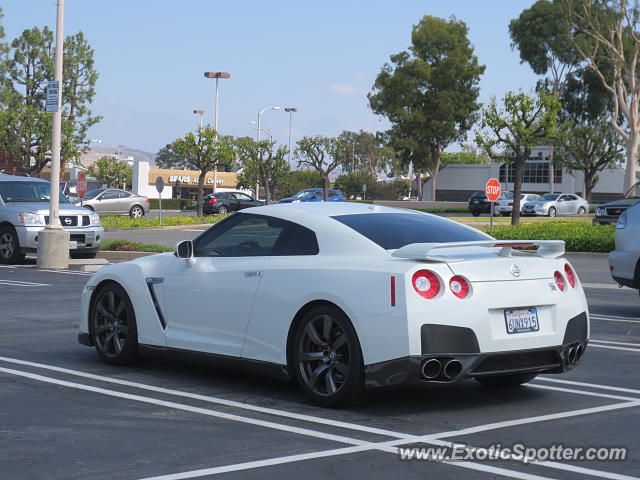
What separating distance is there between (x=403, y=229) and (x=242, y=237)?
1340 millimetres

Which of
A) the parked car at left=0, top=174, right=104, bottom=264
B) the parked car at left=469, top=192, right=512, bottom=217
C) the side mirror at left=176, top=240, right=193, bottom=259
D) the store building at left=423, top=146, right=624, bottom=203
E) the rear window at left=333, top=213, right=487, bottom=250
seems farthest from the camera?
the store building at left=423, top=146, right=624, bottom=203

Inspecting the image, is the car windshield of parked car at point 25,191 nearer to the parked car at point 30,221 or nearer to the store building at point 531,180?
the parked car at point 30,221

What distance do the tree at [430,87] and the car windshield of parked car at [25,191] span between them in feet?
200

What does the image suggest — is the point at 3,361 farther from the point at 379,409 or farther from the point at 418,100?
the point at 418,100

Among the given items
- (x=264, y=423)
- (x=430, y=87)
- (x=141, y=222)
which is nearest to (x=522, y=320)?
(x=264, y=423)

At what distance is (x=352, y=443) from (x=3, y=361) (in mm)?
4185

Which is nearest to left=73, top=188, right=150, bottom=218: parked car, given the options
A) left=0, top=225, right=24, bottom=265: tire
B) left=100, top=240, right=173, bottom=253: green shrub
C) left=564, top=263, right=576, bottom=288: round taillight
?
left=100, top=240, right=173, bottom=253: green shrub

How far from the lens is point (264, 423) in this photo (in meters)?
6.50

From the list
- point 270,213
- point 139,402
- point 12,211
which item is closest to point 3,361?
point 139,402

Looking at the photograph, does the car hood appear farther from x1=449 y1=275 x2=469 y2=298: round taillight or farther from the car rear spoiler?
x1=449 y1=275 x2=469 y2=298: round taillight

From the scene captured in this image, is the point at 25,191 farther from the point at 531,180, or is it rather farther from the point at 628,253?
the point at 531,180

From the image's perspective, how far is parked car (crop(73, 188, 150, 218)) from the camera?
50.8 meters

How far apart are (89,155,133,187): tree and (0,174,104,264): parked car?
291ft

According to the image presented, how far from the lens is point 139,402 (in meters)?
7.18
